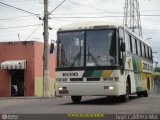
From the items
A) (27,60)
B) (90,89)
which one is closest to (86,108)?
(90,89)

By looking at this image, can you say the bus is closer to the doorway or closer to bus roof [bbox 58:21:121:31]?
bus roof [bbox 58:21:121:31]

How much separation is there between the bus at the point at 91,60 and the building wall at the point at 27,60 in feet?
71.5

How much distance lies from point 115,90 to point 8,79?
24.6m

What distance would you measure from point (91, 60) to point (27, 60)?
23.0 metres

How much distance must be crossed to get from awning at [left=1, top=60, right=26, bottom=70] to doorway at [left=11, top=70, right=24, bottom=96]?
1390mm

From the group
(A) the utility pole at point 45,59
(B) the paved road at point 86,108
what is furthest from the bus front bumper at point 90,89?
(A) the utility pole at point 45,59

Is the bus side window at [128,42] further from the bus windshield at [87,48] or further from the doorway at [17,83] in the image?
the doorway at [17,83]

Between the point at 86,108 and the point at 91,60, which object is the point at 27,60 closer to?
the point at 91,60

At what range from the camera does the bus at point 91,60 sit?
1908 cm

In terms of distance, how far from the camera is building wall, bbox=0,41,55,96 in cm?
4153

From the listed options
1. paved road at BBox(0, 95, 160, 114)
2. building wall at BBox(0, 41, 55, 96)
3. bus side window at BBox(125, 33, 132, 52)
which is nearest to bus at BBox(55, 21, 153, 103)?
paved road at BBox(0, 95, 160, 114)

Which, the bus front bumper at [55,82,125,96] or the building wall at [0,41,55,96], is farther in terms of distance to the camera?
the building wall at [0,41,55,96]

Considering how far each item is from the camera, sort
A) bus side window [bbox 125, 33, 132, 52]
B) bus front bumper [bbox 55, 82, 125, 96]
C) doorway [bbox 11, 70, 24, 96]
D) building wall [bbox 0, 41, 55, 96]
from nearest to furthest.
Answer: bus front bumper [bbox 55, 82, 125, 96] < bus side window [bbox 125, 33, 132, 52] < building wall [bbox 0, 41, 55, 96] < doorway [bbox 11, 70, 24, 96]

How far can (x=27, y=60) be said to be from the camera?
41.7 meters
